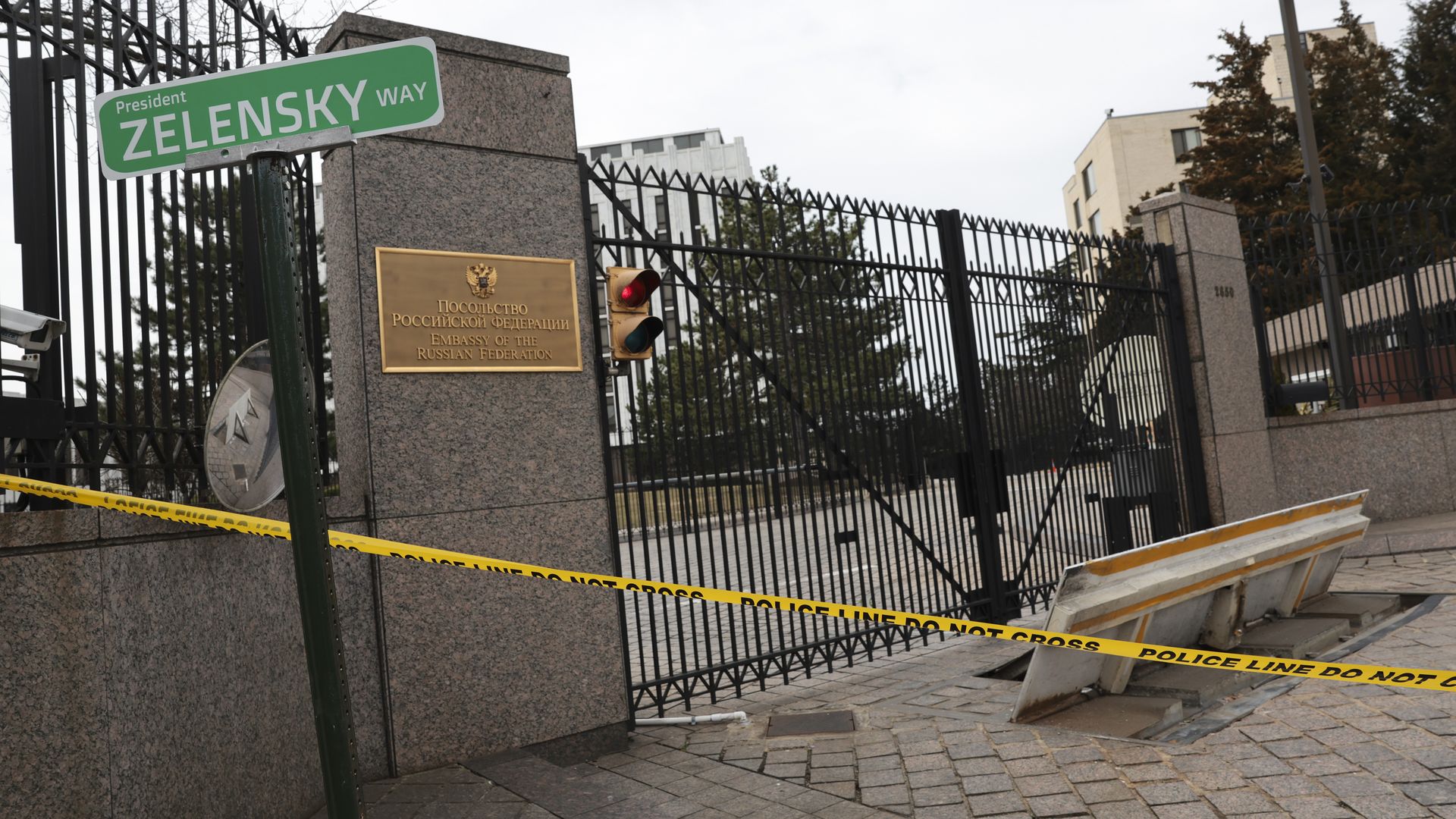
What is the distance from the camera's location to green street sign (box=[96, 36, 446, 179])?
2658 millimetres

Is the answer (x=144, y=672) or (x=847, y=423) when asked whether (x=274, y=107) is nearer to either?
(x=144, y=672)

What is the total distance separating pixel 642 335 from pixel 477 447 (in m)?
1.16

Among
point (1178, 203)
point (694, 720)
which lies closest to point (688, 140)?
point (1178, 203)

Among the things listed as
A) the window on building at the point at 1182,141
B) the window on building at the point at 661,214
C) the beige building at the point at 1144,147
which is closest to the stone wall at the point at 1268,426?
the window on building at the point at 661,214

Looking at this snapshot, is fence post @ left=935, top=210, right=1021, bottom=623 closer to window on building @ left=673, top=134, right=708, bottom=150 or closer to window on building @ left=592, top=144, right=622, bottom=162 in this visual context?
window on building @ left=592, top=144, right=622, bottom=162

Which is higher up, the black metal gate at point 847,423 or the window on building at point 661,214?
the window on building at point 661,214

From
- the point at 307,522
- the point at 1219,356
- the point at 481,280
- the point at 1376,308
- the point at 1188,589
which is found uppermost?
the point at 1376,308

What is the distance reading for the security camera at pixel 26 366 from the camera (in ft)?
11.4

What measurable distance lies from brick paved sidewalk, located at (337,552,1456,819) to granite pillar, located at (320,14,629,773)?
0.37 m

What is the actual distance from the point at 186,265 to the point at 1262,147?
127 feet

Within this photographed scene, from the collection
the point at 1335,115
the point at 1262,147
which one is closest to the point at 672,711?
the point at 1262,147

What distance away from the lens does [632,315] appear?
5969mm

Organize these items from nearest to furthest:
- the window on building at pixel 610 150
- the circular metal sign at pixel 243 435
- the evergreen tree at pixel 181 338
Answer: the circular metal sign at pixel 243 435 → the evergreen tree at pixel 181 338 → the window on building at pixel 610 150

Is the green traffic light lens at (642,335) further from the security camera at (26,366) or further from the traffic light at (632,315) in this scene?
the security camera at (26,366)
